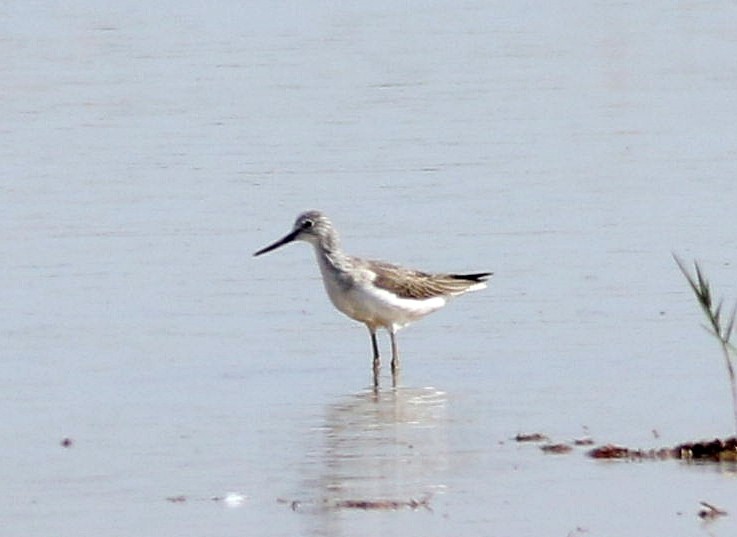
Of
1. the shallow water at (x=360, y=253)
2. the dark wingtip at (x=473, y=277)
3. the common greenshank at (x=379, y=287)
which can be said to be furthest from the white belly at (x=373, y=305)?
the dark wingtip at (x=473, y=277)

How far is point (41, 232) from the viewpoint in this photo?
48.9ft

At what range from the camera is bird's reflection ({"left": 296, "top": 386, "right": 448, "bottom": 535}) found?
8594 mm

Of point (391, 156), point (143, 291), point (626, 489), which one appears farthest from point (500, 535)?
point (391, 156)

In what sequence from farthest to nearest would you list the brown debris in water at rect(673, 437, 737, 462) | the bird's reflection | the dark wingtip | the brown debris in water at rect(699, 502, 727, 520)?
the dark wingtip < the brown debris in water at rect(673, 437, 737, 462) < the bird's reflection < the brown debris in water at rect(699, 502, 727, 520)

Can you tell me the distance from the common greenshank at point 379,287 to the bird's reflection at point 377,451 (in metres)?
1.02

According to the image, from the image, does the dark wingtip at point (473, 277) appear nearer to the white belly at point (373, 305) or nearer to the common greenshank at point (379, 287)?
the common greenshank at point (379, 287)

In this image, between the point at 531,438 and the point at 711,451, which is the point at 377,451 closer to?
the point at 531,438

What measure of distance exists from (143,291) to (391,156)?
4.48 metres

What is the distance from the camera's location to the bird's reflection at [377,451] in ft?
28.2

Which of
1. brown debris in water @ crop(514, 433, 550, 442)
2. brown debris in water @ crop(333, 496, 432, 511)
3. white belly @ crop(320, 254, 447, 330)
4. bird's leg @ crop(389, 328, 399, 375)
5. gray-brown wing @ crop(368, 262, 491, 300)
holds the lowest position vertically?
brown debris in water @ crop(333, 496, 432, 511)

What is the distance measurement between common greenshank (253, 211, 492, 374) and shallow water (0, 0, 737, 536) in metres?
0.22

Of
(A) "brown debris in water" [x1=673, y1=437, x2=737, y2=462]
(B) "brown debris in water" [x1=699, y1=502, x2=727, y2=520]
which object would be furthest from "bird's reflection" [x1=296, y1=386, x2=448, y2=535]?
(B) "brown debris in water" [x1=699, y1=502, x2=727, y2=520]

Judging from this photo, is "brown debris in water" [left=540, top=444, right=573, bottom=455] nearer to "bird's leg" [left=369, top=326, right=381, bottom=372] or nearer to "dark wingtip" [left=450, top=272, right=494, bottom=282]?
"bird's leg" [left=369, top=326, right=381, bottom=372]

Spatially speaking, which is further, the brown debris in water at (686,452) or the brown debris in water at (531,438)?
the brown debris in water at (531,438)
